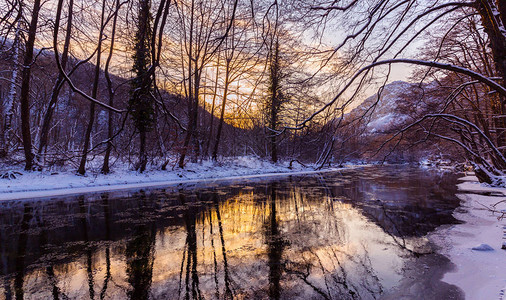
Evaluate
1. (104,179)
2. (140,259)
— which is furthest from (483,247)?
(104,179)

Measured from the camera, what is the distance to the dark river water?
3.51 m

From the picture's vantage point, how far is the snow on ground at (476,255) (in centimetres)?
359

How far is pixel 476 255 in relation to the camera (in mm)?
4797

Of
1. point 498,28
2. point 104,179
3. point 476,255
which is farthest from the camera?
point 104,179

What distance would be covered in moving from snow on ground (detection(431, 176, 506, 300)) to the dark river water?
1.41 ft

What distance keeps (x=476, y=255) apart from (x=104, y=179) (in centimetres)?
1728

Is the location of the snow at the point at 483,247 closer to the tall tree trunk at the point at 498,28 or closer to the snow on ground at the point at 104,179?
the tall tree trunk at the point at 498,28

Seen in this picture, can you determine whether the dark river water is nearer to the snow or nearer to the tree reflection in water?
the tree reflection in water

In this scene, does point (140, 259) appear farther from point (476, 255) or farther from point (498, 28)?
point (476, 255)

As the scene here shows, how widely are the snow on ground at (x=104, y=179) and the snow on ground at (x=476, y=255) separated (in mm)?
4296

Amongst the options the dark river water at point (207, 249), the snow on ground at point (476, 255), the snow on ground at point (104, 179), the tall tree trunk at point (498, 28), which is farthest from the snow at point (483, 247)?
the snow on ground at point (104, 179)

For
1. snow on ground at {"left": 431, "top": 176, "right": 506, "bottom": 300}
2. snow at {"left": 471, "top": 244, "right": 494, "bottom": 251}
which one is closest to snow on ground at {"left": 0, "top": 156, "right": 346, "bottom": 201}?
snow on ground at {"left": 431, "top": 176, "right": 506, "bottom": 300}

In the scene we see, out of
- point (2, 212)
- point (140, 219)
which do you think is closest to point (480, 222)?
point (140, 219)

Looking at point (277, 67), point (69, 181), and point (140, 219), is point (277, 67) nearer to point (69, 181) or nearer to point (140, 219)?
point (140, 219)
